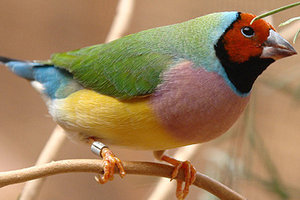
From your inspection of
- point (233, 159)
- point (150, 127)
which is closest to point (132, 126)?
point (150, 127)

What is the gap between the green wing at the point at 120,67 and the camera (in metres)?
1.27

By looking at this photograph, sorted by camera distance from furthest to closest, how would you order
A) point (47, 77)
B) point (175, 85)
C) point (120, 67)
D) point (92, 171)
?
point (47, 77), point (120, 67), point (175, 85), point (92, 171)

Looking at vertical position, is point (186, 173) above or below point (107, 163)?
below

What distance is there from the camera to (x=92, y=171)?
1.10 meters

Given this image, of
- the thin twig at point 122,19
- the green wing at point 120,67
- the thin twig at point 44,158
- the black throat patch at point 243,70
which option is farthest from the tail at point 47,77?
the black throat patch at point 243,70

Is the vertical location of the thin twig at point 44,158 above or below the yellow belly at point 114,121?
below

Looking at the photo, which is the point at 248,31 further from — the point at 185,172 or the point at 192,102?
the point at 185,172

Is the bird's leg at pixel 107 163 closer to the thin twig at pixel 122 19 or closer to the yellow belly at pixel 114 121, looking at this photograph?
the yellow belly at pixel 114 121

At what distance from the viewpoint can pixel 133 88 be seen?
1291 mm

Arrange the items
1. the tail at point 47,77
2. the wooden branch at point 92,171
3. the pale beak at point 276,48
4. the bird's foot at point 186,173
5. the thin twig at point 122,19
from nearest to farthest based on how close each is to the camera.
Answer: the wooden branch at point 92,171
the pale beak at point 276,48
the bird's foot at point 186,173
the tail at point 47,77
the thin twig at point 122,19

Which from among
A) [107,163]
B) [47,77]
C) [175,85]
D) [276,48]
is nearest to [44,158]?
[47,77]

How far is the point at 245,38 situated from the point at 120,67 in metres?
0.43

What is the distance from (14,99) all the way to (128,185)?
3.43ft

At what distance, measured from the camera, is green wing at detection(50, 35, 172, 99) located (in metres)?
1.27
